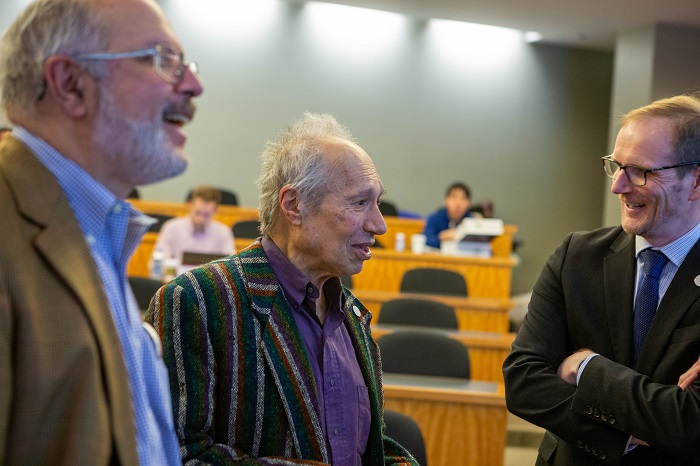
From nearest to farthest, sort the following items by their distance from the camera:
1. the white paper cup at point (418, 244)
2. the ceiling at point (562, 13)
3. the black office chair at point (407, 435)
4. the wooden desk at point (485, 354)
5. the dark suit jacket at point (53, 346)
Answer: the dark suit jacket at point (53, 346)
the black office chair at point (407, 435)
the wooden desk at point (485, 354)
the white paper cup at point (418, 244)
the ceiling at point (562, 13)

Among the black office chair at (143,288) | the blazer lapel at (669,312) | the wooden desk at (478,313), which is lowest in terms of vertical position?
the wooden desk at (478,313)

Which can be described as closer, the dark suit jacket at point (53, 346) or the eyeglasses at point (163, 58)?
the dark suit jacket at point (53, 346)

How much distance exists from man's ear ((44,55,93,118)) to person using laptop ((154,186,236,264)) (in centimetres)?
606

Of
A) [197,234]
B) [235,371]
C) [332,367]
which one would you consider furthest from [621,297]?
[197,234]

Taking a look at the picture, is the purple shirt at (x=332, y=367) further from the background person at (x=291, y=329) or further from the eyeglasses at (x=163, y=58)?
the eyeglasses at (x=163, y=58)

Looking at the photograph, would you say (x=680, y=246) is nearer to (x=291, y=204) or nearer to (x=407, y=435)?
(x=291, y=204)

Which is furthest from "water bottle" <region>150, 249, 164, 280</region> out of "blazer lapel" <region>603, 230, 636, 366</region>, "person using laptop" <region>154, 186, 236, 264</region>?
"blazer lapel" <region>603, 230, 636, 366</region>

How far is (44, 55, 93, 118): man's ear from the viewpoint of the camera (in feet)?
4.00

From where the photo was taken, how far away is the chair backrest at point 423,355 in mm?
4113

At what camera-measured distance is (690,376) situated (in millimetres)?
1933

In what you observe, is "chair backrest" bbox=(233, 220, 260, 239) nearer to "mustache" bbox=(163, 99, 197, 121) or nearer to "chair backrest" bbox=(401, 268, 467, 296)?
"chair backrest" bbox=(401, 268, 467, 296)

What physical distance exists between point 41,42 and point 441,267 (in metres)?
6.22

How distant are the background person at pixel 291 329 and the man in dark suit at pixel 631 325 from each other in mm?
427

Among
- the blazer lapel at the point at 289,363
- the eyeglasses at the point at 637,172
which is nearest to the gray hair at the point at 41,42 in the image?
the blazer lapel at the point at 289,363
